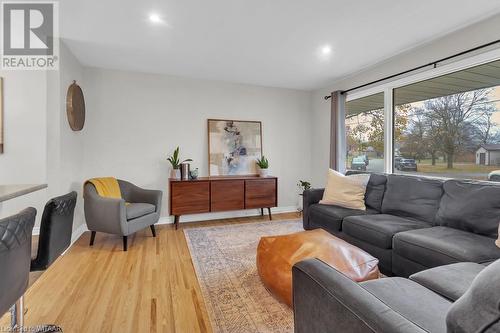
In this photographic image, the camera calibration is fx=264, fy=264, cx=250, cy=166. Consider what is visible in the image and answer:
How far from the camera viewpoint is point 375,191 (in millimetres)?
3086

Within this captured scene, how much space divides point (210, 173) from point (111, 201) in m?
1.67

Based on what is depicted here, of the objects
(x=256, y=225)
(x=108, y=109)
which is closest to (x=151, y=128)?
(x=108, y=109)

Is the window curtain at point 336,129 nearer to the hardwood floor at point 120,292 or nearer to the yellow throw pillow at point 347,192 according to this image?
the yellow throw pillow at point 347,192

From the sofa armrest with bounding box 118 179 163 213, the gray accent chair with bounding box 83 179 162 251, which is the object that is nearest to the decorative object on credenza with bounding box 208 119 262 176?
the sofa armrest with bounding box 118 179 163 213

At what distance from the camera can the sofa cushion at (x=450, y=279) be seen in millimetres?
1216

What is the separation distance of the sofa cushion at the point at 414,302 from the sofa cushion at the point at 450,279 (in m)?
0.05

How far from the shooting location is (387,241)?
2.20m

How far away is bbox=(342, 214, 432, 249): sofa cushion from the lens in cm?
224

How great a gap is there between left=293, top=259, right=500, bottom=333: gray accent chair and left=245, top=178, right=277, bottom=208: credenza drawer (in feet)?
9.70

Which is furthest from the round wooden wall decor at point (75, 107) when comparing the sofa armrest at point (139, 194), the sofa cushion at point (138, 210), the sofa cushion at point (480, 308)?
the sofa cushion at point (480, 308)

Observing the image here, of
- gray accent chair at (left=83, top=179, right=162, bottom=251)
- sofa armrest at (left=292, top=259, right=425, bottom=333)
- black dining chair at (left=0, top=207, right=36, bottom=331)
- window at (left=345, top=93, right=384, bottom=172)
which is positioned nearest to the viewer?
sofa armrest at (left=292, top=259, right=425, bottom=333)

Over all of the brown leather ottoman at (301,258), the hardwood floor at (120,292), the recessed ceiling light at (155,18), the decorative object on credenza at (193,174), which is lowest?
the hardwood floor at (120,292)

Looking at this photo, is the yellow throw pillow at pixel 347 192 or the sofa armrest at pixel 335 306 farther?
the yellow throw pillow at pixel 347 192

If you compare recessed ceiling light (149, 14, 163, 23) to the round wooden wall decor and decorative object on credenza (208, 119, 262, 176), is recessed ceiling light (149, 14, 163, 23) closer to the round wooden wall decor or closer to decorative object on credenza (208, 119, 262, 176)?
the round wooden wall decor
